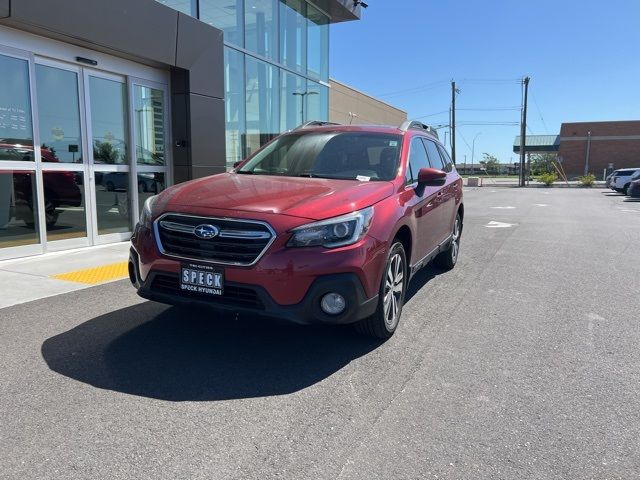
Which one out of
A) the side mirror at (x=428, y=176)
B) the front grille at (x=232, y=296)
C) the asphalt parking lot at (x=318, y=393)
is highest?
the side mirror at (x=428, y=176)

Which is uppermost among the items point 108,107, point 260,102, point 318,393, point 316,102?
point 316,102

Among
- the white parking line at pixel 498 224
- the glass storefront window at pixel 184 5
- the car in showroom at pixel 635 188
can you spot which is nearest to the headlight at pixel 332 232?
the glass storefront window at pixel 184 5

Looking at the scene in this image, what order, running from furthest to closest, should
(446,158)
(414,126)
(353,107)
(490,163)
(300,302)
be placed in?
(490,163), (353,107), (446,158), (414,126), (300,302)

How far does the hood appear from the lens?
140 inches

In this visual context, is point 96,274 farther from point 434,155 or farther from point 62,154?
point 434,155

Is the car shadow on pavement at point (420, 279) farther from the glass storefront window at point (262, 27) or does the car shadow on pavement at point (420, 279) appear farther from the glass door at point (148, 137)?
the glass storefront window at point (262, 27)

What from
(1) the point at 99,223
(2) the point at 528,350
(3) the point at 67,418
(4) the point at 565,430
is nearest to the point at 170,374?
(3) the point at 67,418

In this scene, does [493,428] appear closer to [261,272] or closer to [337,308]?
[337,308]

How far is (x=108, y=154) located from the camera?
873cm

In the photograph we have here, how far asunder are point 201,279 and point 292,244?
0.70m

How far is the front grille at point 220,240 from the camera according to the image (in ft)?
11.3

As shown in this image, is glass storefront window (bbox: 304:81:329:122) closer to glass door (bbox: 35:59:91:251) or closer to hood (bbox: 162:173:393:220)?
glass door (bbox: 35:59:91:251)

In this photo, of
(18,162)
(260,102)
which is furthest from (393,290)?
(260,102)

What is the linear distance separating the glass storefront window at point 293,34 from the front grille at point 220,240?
Answer: 11.4 metres
